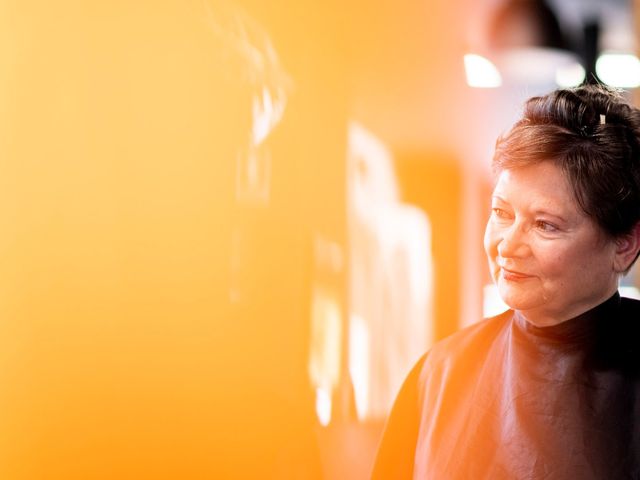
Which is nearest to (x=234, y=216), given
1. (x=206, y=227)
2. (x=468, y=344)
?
(x=206, y=227)

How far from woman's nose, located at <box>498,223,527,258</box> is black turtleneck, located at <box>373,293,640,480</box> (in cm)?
13

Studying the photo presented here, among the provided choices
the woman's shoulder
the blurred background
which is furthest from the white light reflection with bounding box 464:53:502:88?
the woman's shoulder

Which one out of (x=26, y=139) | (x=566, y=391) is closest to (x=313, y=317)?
(x=566, y=391)

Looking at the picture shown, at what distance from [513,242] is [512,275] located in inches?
2.1

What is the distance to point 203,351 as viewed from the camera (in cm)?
154

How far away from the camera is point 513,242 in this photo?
1111 mm

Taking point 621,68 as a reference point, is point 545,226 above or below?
below

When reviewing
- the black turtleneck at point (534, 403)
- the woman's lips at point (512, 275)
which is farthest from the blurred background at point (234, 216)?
the woman's lips at point (512, 275)

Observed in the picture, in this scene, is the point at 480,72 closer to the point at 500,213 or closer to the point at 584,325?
the point at 500,213

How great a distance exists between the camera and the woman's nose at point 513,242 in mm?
1105

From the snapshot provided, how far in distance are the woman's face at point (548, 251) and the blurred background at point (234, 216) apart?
23 cm

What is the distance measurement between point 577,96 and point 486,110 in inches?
10.9

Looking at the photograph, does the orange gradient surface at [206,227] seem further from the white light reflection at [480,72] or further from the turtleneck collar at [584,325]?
the turtleneck collar at [584,325]

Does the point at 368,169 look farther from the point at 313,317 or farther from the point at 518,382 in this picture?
the point at 518,382
